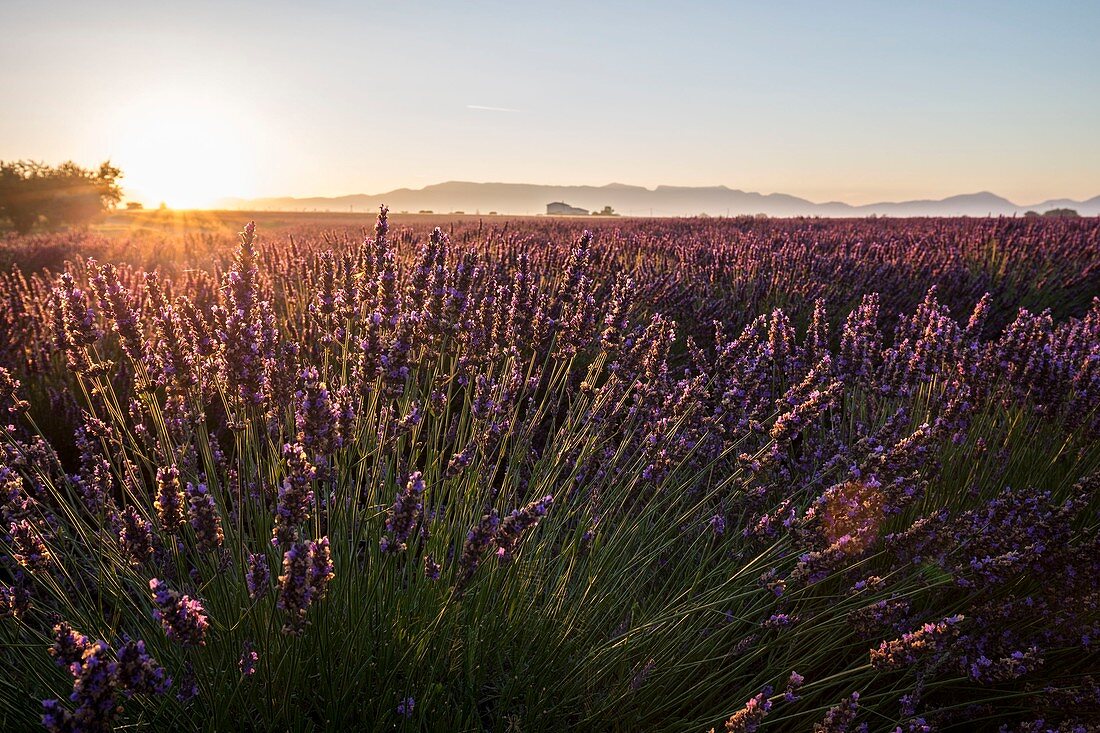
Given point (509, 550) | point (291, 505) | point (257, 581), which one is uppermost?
point (291, 505)

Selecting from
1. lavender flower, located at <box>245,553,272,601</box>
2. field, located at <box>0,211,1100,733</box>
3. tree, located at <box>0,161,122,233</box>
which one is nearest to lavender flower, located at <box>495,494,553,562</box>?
field, located at <box>0,211,1100,733</box>

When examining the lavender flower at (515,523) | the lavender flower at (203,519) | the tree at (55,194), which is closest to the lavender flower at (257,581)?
the lavender flower at (203,519)

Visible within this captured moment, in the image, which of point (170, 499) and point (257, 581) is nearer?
point (170, 499)

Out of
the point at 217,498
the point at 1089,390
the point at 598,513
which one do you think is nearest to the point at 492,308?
the point at 598,513

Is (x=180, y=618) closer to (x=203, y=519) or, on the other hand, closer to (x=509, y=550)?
(x=203, y=519)

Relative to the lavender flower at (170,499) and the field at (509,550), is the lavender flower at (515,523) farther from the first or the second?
the lavender flower at (170,499)

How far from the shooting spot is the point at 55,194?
29.9 m

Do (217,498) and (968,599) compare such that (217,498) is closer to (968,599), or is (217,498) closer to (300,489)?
(300,489)

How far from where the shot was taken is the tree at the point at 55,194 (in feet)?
90.7

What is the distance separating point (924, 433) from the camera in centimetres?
172

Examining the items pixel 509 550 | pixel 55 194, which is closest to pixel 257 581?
pixel 509 550

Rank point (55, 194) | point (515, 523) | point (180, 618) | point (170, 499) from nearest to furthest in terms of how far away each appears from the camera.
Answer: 1. point (180, 618)
2. point (170, 499)
3. point (515, 523)
4. point (55, 194)

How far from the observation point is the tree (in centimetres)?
2764

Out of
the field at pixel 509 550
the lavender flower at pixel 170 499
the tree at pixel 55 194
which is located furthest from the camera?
the tree at pixel 55 194
